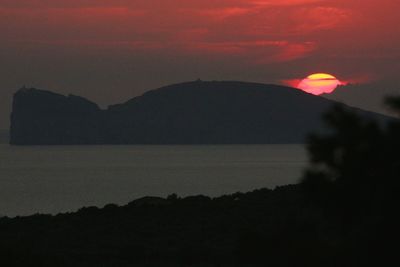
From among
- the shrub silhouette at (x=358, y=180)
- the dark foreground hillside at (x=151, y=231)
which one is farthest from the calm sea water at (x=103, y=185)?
the shrub silhouette at (x=358, y=180)

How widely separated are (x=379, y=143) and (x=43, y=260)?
1051 centimetres

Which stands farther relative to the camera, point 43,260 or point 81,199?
point 81,199

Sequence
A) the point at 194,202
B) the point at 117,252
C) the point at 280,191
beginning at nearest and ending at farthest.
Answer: the point at 117,252
the point at 194,202
the point at 280,191

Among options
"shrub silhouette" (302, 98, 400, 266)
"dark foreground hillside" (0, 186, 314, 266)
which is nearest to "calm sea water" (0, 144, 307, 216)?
"dark foreground hillside" (0, 186, 314, 266)

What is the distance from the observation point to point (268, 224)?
26.9 m

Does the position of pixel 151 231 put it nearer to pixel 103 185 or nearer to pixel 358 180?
pixel 358 180

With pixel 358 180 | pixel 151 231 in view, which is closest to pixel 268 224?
pixel 151 231

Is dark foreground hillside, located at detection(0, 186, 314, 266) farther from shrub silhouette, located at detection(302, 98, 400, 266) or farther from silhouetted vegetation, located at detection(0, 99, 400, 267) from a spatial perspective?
shrub silhouette, located at detection(302, 98, 400, 266)

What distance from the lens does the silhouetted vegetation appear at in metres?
9.02

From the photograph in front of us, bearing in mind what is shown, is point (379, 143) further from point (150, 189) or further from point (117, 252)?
point (150, 189)

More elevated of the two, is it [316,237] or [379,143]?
[379,143]

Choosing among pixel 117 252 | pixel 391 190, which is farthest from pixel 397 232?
pixel 117 252

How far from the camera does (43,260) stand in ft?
61.1

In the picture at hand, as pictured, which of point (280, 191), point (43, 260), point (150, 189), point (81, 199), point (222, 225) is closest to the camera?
point (43, 260)
